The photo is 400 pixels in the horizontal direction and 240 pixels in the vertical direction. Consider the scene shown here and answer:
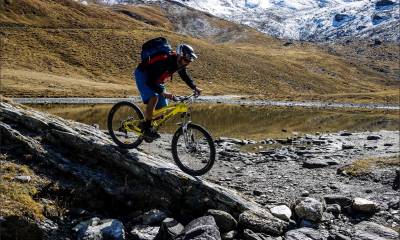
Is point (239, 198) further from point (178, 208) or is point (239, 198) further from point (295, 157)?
point (295, 157)

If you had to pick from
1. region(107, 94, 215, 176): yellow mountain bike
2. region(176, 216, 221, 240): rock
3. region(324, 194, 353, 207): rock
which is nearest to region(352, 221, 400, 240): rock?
region(324, 194, 353, 207): rock

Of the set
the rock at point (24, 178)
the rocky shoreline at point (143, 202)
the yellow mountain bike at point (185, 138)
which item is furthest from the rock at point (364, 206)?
the rock at point (24, 178)

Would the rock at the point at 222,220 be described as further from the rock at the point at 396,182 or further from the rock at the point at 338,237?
the rock at the point at 396,182

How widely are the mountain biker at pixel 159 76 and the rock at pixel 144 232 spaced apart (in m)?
3.11

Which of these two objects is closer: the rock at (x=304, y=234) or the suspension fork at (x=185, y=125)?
the rock at (x=304, y=234)

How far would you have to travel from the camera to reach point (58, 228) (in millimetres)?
12055

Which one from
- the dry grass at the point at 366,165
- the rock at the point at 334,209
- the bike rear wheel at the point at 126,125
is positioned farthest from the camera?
the dry grass at the point at 366,165

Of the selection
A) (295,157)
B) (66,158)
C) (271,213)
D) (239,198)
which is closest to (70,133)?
(66,158)

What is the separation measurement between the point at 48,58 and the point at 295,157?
10941 cm

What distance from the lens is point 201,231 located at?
11.9m

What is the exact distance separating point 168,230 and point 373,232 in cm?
662

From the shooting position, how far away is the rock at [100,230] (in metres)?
11.8

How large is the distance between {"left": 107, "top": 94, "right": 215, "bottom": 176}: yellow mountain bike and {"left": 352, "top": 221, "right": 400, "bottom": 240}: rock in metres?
5.05

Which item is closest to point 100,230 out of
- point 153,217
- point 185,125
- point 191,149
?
point 153,217
